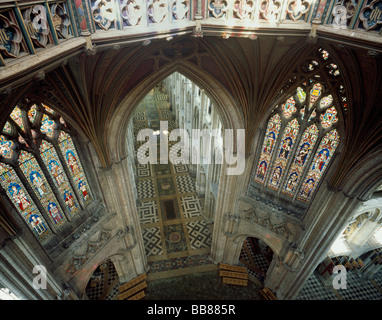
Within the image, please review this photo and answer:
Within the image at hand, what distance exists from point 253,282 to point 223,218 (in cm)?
505

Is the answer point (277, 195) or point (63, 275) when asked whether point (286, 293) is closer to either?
point (277, 195)

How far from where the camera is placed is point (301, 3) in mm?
6633

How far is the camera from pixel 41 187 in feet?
28.8

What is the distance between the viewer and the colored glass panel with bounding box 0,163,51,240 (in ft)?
24.5

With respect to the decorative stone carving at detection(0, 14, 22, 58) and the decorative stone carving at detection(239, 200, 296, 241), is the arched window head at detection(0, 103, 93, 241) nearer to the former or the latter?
the decorative stone carving at detection(0, 14, 22, 58)

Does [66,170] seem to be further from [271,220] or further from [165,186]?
[165,186]

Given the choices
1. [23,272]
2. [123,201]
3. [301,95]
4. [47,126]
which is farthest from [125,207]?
[301,95]

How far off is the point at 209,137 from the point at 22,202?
1023 centimetres

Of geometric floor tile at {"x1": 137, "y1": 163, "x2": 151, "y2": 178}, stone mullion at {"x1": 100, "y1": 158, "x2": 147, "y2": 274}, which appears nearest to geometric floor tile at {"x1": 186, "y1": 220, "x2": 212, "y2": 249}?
stone mullion at {"x1": 100, "y1": 158, "x2": 147, "y2": 274}

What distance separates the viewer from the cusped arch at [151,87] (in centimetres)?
937

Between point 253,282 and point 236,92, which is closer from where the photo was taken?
point 236,92

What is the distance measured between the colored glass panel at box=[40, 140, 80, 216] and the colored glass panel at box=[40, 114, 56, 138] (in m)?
0.33

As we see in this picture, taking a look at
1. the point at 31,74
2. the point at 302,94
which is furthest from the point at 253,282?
the point at 31,74

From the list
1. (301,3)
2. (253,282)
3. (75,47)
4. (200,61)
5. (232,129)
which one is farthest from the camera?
(253,282)
